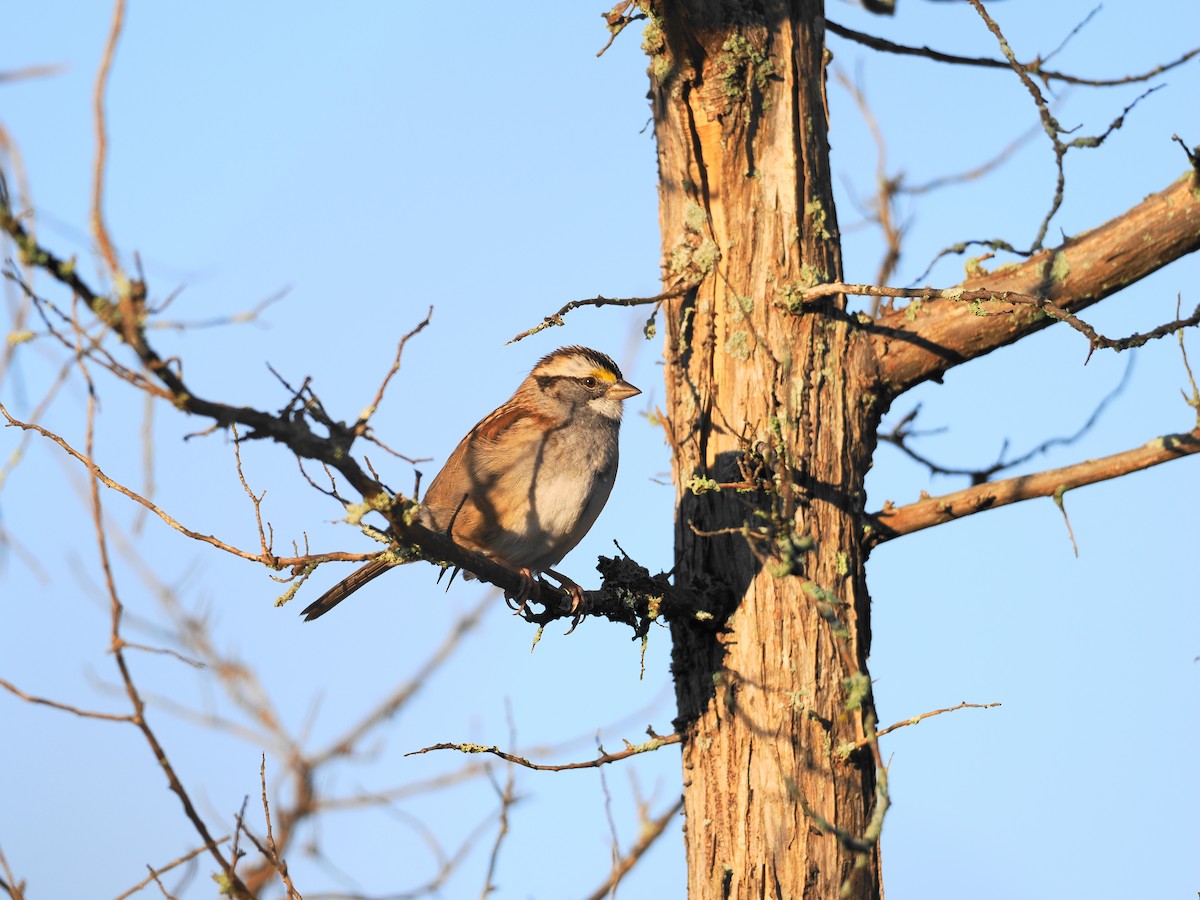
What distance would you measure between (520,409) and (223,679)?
207 cm

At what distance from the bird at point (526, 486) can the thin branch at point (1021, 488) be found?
1294 millimetres

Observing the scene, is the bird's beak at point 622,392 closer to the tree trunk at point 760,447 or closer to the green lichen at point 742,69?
the tree trunk at point 760,447

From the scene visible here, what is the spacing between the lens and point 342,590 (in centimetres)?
523

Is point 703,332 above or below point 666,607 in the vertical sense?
above

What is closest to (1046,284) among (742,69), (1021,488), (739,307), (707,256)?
(1021,488)

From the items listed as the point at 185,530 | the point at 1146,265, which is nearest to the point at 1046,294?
the point at 1146,265

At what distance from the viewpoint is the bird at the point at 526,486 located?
5309mm

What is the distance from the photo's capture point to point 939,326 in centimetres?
466

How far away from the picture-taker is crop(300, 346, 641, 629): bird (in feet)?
17.4

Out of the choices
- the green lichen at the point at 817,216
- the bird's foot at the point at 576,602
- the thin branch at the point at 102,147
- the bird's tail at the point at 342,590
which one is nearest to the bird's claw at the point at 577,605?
the bird's foot at the point at 576,602

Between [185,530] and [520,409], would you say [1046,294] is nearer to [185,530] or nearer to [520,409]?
[520,409]

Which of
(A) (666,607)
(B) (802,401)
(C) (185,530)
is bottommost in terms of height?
(C) (185,530)

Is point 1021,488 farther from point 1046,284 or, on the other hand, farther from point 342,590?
point 342,590

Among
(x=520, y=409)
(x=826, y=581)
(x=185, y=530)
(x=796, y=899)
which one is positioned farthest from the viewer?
(x=520, y=409)
